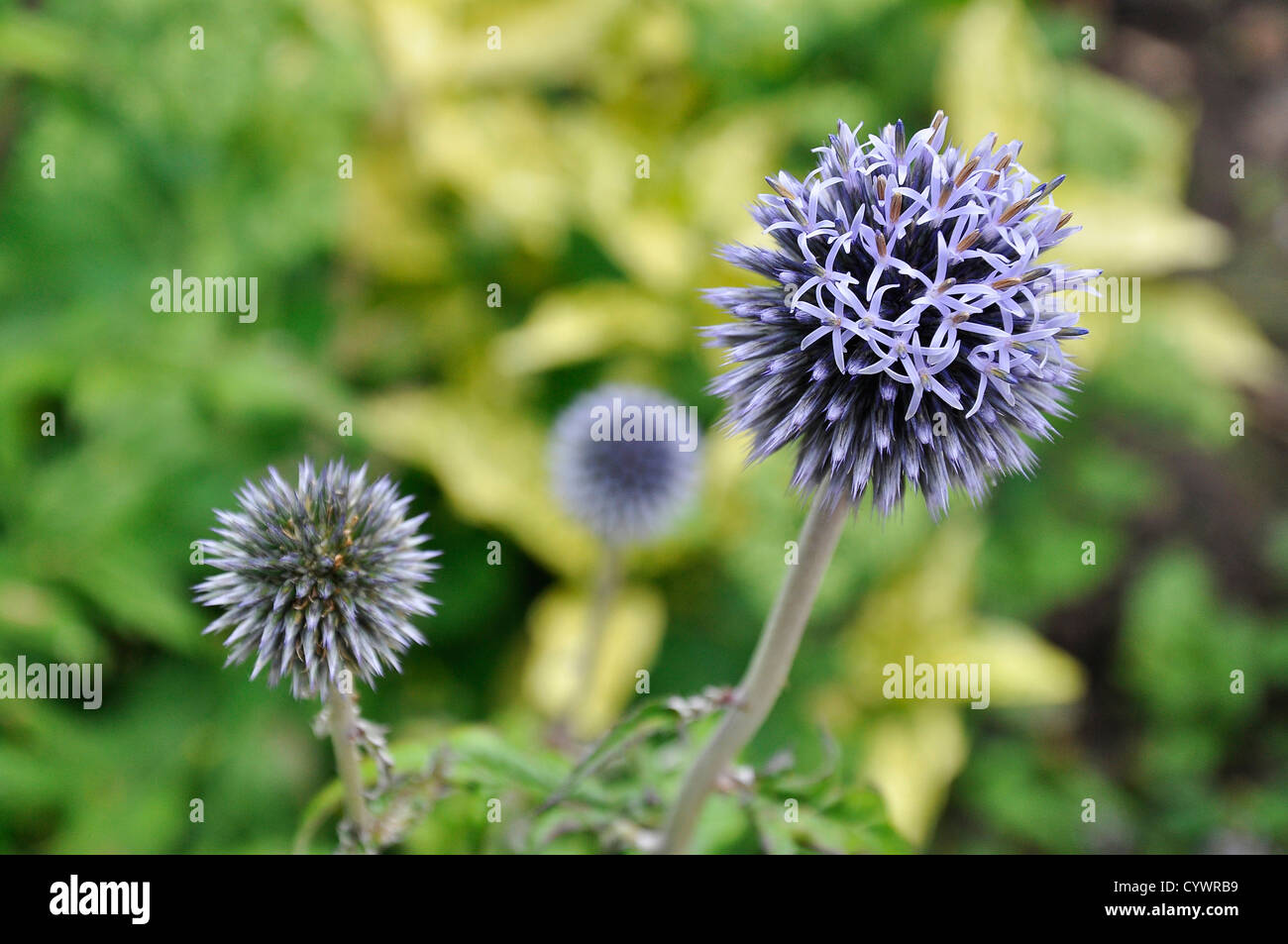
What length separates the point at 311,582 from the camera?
3.67 feet

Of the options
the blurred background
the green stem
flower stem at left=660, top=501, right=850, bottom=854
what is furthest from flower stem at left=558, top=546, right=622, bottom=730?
flower stem at left=660, top=501, right=850, bottom=854

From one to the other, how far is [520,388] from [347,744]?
217 cm

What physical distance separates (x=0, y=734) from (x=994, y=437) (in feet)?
8.42

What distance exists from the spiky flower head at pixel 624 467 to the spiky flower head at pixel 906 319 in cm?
92

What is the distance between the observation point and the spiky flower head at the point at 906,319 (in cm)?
102

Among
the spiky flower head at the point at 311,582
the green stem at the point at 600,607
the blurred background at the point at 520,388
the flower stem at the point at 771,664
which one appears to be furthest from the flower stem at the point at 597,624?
the spiky flower head at the point at 311,582

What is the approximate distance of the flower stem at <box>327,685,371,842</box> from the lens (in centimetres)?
106

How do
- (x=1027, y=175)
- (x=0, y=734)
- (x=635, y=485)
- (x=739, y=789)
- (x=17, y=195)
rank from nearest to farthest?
(x=1027, y=175) → (x=739, y=789) → (x=635, y=485) → (x=0, y=734) → (x=17, y=195)

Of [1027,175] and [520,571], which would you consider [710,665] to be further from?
[1027,175]

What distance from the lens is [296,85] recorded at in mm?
3000

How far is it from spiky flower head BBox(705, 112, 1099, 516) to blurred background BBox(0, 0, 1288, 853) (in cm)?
134

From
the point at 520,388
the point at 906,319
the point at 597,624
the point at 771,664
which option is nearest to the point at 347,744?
the point at 771,664

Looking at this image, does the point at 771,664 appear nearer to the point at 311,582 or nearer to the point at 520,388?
the point at 311,582

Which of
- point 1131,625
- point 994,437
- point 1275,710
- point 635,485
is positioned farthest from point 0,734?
point 1275,710
